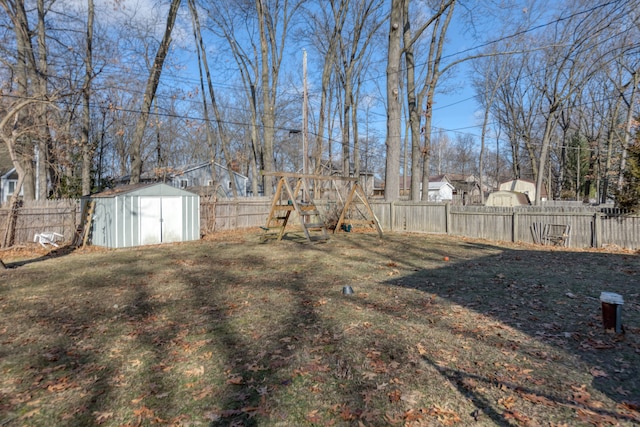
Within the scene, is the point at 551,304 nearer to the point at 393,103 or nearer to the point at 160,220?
the point at 160,220

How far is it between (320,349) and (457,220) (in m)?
12.7

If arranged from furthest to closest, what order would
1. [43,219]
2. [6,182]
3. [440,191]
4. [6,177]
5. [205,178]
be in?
[440,191]
[205,178]
[6,182]
[6,177]
[43,219]

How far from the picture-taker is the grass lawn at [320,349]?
2938mm

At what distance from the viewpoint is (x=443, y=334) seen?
14.6 ft

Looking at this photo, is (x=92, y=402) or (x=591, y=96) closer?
(x=92, y=402)

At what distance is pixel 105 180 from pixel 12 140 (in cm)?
1526

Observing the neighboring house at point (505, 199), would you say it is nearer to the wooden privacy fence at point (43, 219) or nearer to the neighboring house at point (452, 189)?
the neighboring house at point (452, 189)

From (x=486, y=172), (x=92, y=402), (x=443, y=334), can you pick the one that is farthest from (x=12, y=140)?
(x=486, y=172)

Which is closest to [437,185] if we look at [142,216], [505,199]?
[505,199]

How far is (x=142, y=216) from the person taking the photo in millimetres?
13438

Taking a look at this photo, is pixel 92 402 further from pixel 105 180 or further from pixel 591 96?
pixel 591 96

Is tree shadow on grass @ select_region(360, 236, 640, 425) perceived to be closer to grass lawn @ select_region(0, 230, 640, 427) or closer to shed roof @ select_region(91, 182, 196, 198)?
grass lawn @ select_region(0, 230, 640, 427)

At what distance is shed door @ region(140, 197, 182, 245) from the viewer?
13484 mm

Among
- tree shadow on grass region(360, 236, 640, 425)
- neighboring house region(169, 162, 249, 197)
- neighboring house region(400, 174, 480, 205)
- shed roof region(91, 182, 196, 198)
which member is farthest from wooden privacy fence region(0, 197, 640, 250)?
neighboring house region(400, 174, 480, 205)
